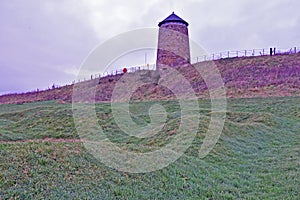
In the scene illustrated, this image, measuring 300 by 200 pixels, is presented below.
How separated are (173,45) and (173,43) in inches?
11.5

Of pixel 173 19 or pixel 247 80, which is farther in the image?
pixel 173 19

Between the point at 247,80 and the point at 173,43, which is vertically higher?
the point at 173,43

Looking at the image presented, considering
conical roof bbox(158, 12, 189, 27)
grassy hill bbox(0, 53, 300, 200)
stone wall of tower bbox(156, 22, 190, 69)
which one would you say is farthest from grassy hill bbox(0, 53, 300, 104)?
conical roof bbox(158, 12, 189, 27)

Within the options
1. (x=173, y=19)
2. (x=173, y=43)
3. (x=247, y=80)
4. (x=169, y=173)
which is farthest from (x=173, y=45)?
(x=169, y=173)

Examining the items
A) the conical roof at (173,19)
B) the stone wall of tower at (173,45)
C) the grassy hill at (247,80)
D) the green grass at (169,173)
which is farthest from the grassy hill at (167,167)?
the conical roof at (173,19)

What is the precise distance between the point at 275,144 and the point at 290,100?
40.7 ft

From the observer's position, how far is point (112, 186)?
6633 millimetres

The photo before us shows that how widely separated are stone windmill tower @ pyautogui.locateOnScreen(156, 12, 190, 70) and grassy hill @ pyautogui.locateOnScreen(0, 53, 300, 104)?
6.54ft

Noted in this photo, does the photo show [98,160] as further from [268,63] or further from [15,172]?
[268,63]

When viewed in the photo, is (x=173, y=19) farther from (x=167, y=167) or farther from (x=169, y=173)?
(x=169, y=173)

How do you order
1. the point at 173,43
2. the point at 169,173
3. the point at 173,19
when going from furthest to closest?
the point at 173,19 < the point at 173,43 < the point at 169,173

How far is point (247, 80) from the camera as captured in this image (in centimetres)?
3466

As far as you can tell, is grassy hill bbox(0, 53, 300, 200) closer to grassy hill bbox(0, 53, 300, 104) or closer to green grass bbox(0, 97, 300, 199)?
green grass bbox(0, 97, 300, 199)

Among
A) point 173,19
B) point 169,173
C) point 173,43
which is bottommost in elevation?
point 169,173
